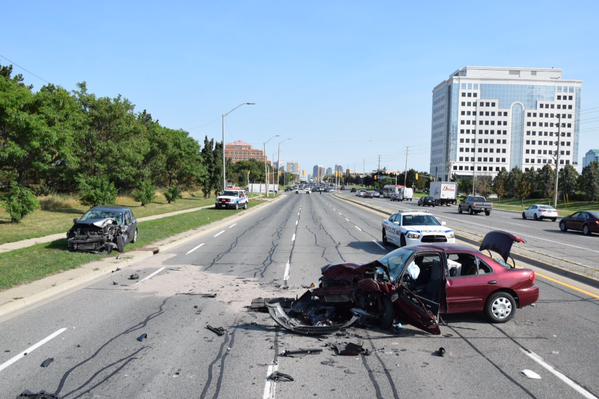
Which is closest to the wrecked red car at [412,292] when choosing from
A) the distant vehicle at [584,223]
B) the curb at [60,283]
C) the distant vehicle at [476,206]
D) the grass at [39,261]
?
the curb at [60,283]

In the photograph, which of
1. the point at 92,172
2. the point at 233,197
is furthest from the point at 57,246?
the point at 233,197

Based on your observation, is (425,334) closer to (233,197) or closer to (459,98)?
(233,197)

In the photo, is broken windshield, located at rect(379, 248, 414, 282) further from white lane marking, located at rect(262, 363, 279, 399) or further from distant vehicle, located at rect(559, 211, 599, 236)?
distant vehicle, located at rect(559, 211, 599, 236)

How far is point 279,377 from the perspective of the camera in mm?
6133

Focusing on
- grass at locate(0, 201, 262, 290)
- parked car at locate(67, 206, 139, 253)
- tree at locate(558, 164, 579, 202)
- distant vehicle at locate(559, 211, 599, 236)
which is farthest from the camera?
tree at locate(558, 164, 579, 202)

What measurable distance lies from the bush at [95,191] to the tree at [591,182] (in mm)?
62680

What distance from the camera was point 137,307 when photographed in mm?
9914

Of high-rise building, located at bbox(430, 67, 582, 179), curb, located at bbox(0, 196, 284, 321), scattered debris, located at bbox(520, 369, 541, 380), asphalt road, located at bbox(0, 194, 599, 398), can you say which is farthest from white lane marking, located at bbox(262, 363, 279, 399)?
high-rise building, located at bbox(430, 67, 582, 179)

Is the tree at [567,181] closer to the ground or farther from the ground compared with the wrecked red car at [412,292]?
farther from the ground

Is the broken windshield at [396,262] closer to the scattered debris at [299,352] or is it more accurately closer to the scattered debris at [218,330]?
the scattered debris at [299,352]

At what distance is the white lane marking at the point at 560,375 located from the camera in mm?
5785

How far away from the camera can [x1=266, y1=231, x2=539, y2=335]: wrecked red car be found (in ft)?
26.6

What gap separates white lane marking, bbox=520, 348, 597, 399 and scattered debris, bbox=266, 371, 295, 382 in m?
3.22

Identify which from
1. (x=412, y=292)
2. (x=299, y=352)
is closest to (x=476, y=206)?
(x=412, y=292)
